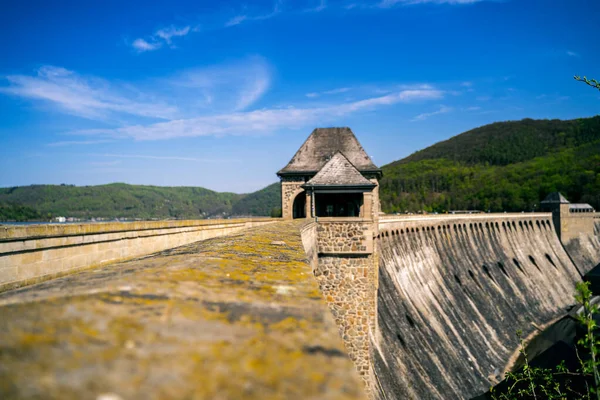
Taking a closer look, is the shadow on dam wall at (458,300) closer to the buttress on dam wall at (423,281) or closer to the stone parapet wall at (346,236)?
the buttress on dam wall at (423,281)

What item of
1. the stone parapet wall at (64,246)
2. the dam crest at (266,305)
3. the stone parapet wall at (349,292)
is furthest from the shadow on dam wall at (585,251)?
the stone parapet wall at (64,246)

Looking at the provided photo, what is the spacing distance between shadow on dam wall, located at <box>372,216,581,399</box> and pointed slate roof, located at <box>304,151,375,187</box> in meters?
8.98

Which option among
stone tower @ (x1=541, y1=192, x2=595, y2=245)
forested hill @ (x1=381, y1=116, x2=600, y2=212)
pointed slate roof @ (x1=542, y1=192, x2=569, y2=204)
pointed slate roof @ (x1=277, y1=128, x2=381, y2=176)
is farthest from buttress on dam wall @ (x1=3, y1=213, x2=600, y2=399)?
forested hill @ (x1=381, y1=116, x2=600, y2=212)

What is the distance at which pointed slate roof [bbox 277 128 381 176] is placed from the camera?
24.2 m

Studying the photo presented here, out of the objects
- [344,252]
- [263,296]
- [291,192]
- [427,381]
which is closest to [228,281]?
[263,296]

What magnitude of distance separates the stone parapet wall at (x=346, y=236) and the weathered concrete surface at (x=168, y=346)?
44.1 ft

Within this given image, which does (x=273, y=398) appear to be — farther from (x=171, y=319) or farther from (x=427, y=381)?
(x=427, y=381)

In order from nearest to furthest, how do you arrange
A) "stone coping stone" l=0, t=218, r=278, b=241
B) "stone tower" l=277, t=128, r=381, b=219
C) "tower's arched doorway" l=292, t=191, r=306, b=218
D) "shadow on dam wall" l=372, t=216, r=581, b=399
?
"stone coping stone" l=0, t=218, r=278, b=241, "stone tower" l=277, t=128, r=381, b=219, "shadow on dam wall" l=372, t=216, r=581, b=399, "tower's arched doorway" l=292, t=191, r=306, b=218

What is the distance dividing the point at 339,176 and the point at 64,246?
12.7m

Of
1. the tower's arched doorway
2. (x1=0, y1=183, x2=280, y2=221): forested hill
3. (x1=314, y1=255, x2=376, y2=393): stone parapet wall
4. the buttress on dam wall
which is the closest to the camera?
the buttress on dam wall

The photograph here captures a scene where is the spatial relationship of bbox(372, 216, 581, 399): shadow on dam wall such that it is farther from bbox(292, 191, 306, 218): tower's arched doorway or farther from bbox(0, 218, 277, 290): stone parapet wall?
bbox(0, 218, 277, 290): stone parapet wall

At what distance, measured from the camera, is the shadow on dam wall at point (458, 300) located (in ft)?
79.2

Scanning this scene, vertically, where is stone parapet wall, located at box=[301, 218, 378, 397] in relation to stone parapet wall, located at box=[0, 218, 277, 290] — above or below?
below

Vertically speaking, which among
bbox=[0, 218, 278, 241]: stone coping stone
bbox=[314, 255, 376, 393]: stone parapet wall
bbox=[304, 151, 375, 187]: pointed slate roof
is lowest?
bbox=[314, 255, 376, 393]: stone parapet wall
